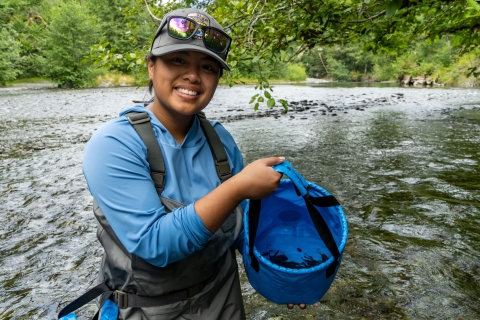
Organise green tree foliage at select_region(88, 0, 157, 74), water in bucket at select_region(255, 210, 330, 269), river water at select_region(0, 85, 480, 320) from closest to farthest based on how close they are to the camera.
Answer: water in bucket at select_region(255, 210, 330, 269)
river water at select_region(0, 85, 480, 320)
green tree foliage at select_region(88, 0, 157, 74)

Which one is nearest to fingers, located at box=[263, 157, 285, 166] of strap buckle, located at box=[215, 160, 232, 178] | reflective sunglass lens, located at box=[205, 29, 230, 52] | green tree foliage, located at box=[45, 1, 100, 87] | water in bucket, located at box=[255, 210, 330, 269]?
strap buckle, located at box=[215, 160, 232, 178]

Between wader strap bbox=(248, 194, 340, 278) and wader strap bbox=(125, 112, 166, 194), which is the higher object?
wader strap bbox=(125, 112, 166, 194)

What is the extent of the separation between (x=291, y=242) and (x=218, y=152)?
87 centimetres

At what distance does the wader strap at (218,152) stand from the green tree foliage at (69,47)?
48.0 meters

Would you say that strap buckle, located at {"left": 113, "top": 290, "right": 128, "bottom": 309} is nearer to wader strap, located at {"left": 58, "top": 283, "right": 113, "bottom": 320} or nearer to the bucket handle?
wader strap, located at {"left": 58, "top": 283, "right": 113, "bottom": 320}

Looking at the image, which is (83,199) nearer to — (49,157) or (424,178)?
(49,157)

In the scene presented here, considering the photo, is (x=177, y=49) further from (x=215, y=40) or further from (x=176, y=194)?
(x=176, y=194)

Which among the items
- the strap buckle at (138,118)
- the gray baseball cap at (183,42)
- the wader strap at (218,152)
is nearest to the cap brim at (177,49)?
the gray baseball cap at (183,42)

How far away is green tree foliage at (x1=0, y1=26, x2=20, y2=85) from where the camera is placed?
37.6 metres

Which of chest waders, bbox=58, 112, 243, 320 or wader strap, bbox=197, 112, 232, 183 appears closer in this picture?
chest waders, bbox=58, 112, 243, 320

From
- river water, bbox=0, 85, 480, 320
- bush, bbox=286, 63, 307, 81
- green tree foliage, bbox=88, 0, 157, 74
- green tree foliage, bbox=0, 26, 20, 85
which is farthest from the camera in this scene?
bush, bbox=286, 63, 307, 81

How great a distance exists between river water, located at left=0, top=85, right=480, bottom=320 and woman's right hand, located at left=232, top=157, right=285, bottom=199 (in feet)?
6.78

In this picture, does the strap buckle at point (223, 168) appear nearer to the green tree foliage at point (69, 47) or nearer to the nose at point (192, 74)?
the nose at point (192, 74)

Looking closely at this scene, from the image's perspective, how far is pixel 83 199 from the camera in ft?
20.0
